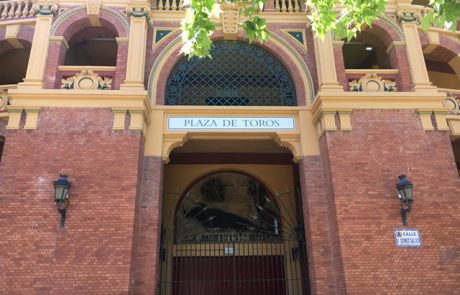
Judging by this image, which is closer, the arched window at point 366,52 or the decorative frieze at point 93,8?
the decorative frieze at point 93,8

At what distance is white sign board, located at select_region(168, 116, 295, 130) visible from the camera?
9.61 metres

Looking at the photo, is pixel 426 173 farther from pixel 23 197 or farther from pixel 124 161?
pixel 23 197

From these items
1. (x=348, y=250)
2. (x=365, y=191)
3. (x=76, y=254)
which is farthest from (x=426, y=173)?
(x=76, y=254)

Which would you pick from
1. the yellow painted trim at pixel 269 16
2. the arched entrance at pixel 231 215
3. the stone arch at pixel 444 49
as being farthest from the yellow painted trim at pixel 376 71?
the arched entrance at pixel 231 215

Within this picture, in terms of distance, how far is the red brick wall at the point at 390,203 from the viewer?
796cm

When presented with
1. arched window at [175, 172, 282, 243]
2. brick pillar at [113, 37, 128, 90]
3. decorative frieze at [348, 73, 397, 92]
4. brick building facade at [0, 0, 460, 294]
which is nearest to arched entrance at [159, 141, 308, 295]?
arched window at [175, 172, 282, 243]

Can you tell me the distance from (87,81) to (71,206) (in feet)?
10.0

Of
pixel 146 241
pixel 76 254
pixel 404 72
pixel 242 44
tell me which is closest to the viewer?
pixel 76 254

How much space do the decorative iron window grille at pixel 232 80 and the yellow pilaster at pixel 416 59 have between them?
293 cm

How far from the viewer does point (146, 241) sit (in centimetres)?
855

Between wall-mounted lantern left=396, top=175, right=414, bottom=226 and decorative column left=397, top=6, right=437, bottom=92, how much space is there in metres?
2.57

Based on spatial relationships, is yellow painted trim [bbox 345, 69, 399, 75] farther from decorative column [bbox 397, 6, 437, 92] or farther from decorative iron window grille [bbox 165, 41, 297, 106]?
decorative iron window grille [bbox 165, 41, 297, 106]

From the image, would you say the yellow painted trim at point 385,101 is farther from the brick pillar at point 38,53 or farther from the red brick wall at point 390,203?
the brick pillar at point 38,53

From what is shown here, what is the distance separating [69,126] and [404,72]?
8.00 meters
